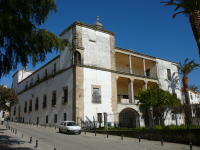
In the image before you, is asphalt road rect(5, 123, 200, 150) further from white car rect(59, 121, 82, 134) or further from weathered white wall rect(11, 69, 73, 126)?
weathered white wall rect(11, 69, 73, 126)

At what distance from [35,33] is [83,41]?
677 inches

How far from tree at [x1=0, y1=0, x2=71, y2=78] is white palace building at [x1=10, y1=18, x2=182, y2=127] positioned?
45.9 ft

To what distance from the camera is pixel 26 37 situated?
8430mm

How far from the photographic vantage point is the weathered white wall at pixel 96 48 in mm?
25462

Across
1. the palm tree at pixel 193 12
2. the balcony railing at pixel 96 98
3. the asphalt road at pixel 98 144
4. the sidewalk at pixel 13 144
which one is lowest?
the asphalt road at pixel 98 144

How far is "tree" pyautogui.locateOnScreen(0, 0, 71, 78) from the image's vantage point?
300 inches

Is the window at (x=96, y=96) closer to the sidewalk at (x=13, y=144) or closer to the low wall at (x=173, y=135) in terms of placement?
the low wall at (x=173, y=135)

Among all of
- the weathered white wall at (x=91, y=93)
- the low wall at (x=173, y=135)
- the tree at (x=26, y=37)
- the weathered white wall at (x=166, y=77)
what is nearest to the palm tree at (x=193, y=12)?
the low wall at (x=173, y=135)

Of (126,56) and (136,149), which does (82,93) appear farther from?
(136,149)

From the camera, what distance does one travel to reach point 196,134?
11938 mm

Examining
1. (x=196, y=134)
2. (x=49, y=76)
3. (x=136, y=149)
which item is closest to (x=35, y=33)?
(x=136, y=149)

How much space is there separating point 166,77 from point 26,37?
29.9 m

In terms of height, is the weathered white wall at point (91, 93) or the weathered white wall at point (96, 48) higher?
the weathered white wall at point (96, 48)

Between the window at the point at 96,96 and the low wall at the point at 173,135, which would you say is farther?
the window at the point at 96,96
